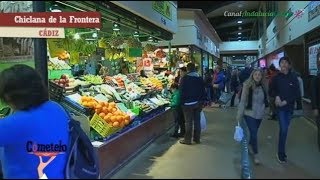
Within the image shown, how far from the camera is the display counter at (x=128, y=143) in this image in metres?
5.84

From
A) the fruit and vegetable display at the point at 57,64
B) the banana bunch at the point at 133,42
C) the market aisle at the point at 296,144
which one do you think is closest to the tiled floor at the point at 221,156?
the market aisle at the point at 296,144

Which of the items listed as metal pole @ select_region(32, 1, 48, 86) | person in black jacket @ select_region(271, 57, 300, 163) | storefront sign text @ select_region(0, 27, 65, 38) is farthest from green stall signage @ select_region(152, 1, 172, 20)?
person in black jacket @ select_region(271, 57, 300, 163)

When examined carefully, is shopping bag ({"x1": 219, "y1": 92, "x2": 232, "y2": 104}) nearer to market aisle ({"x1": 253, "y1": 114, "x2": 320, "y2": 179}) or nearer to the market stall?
the market stall

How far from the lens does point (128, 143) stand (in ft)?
23.2

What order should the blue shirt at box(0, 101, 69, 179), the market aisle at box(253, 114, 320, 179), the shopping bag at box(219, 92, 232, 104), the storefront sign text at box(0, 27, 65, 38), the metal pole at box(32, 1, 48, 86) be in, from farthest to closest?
the shopping bag at box(219, 92, 232, 104)
the market aisle at box(253, 114, 320, 179)
the metal pole at box(32, 1, 48, 86)
the storefront sign text at box(0, 27, 65, 38)
the blue shirt at box(0, 101, 69, 179)

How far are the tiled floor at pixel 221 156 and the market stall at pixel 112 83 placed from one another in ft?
1.25

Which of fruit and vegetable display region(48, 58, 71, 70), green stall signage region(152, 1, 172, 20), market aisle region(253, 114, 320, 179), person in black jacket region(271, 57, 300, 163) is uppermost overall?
green stall signage region(152, 1, 172, 20)

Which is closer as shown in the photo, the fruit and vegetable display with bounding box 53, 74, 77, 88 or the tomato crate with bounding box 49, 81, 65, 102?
the tomato crate with bounding box 49, 81, 65, 102

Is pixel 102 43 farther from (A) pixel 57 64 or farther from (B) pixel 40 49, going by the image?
(B) pixel 40 49

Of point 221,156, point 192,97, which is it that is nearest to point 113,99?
point 192,97

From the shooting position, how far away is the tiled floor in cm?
137

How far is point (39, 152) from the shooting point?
2238 millimetres

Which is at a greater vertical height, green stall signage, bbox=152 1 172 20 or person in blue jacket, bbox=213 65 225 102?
green stall signage, bbox=152 1 172 20

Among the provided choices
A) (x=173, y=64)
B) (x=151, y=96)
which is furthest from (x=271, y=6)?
(x=173, y=64)
